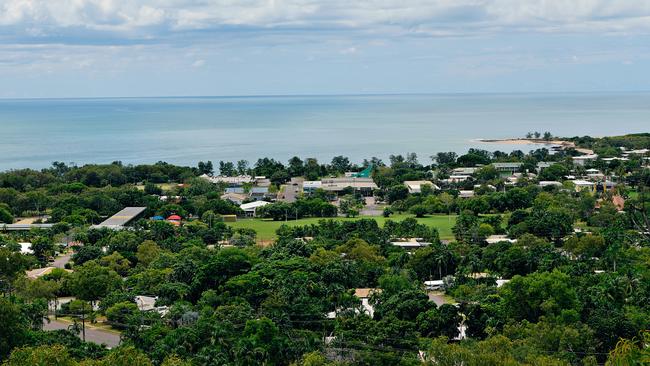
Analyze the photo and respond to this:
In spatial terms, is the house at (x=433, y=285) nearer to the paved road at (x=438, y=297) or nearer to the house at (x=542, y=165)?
the paved road at (x=438, y=297)

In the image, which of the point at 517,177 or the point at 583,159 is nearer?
the point at 517,177

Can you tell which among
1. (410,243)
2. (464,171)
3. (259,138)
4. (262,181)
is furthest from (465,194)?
(259,138)

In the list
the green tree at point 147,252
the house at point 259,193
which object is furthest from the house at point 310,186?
the green tree at point 147,252

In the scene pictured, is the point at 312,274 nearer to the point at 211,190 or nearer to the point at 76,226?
the point at 76,226

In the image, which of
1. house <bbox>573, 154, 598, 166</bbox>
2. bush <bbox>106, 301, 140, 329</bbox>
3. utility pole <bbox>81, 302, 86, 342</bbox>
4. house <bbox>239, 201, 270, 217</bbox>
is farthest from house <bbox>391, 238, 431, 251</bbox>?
house <bbox>573, 154, 598, 166</bbox>

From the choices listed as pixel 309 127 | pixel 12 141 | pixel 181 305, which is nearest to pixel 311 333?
pixel 181 305

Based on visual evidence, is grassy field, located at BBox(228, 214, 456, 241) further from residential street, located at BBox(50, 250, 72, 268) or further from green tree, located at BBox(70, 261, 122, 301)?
green tree, located at BBox(70, 261, 122, 301)

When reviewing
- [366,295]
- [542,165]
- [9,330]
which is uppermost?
[9,330]

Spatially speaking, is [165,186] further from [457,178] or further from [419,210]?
[457,178]
